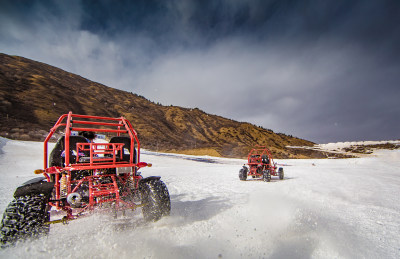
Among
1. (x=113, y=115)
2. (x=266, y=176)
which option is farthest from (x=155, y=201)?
(x=113, y=115)

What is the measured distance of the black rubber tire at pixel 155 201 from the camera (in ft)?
11.3

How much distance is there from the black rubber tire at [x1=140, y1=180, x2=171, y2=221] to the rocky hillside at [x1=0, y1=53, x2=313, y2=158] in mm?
30657

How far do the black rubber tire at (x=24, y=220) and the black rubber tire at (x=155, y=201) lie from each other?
4.66 ft

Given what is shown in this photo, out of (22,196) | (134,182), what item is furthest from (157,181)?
(22,196)

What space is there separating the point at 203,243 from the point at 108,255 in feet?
4.24

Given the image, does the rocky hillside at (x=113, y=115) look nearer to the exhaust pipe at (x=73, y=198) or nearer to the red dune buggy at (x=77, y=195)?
the red dune buggy at (x=77, y=195)

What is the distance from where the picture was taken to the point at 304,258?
2.62 meters

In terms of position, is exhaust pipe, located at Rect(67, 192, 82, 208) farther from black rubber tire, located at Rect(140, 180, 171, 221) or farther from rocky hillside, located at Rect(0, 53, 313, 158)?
rocky hillside, located at Rect(0, 53, 313, 158)

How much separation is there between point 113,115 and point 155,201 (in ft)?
218

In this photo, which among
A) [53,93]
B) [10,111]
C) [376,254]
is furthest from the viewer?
[53,93]

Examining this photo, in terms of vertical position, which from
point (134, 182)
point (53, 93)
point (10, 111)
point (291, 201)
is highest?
point (53, 93)

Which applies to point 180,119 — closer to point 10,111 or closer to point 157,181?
point 10,111

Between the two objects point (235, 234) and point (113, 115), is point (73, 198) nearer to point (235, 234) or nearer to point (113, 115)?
point (235, 234)

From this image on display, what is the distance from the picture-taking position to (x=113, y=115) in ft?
211
